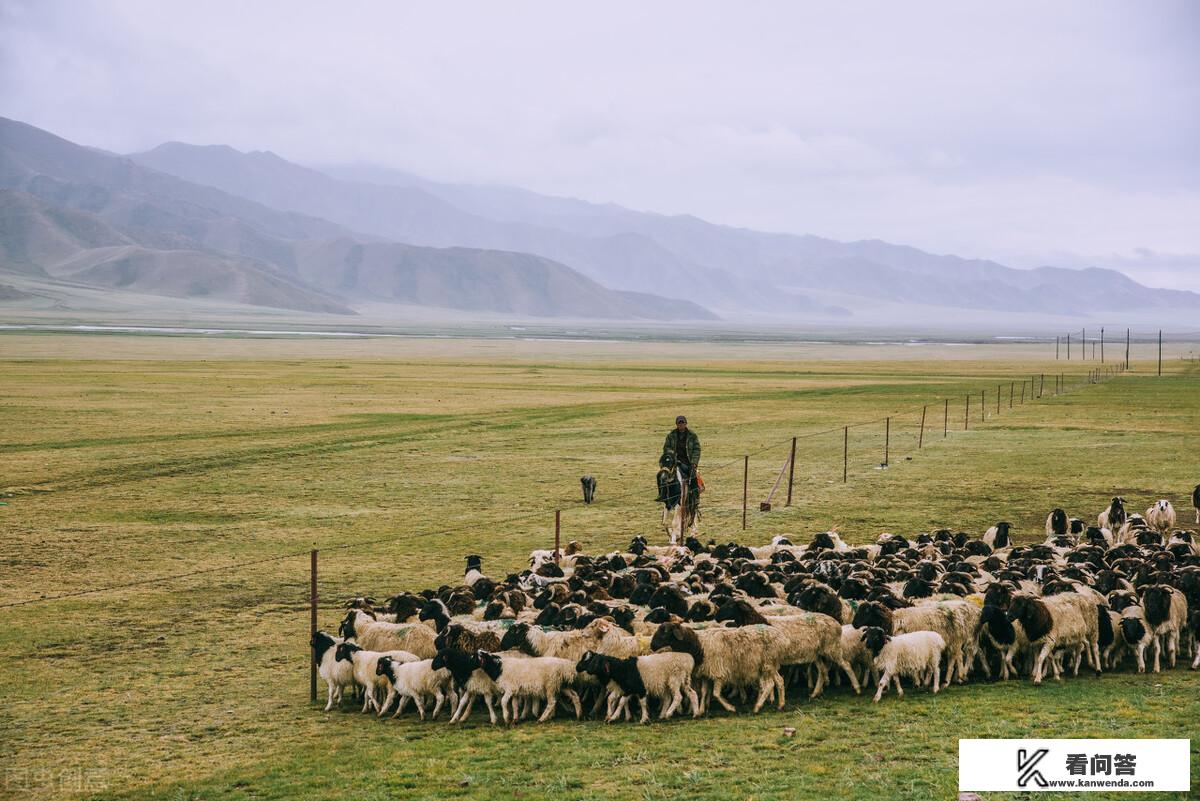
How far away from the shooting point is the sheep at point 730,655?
1148cm

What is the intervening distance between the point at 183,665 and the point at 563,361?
328 ft

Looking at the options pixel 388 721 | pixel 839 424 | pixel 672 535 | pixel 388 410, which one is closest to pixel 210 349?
pixel 388 410

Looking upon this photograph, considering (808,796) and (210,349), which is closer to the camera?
(808,796)

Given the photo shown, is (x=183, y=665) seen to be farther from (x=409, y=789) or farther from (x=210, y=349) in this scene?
(x=210, y=349)

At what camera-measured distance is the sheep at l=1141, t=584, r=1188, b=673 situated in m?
12.5

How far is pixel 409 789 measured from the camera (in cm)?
951

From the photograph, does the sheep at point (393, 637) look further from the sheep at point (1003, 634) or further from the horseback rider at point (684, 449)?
the horseback rider at point (684, 449)

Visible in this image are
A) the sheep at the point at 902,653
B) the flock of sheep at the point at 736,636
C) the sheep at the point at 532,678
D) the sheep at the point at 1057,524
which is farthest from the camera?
the sheep at the point at 1057,524

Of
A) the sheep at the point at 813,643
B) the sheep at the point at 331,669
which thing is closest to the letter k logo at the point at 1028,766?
the sheep at the point at 813,643

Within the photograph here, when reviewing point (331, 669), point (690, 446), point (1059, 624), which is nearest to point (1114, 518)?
point (690, 446)

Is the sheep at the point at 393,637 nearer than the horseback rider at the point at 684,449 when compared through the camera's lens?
Yes

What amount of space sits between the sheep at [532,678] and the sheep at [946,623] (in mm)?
3339

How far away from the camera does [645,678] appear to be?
11.3 m

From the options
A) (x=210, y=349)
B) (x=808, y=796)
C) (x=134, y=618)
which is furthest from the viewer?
(x=210, y=349)
